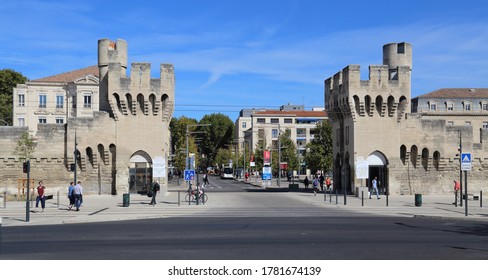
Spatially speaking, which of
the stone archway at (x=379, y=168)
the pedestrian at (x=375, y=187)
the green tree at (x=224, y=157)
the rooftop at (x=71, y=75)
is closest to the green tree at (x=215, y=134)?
the green tree at (x=224, y=157)

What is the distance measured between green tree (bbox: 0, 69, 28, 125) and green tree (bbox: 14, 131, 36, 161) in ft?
158

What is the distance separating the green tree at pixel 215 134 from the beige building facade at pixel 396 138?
322 feet

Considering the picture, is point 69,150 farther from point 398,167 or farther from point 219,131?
point 219,131

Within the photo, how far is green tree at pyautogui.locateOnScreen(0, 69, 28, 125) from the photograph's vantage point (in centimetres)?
8662

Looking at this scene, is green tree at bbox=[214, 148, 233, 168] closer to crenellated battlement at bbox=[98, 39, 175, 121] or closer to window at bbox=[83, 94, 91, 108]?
window at bbox=[83, 94, 91, 108]

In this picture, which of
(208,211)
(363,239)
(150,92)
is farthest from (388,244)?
(150,92)

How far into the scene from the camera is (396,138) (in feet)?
151

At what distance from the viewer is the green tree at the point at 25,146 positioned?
4166 centimetres

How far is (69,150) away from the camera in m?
43.2

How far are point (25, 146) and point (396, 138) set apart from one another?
29.5 metres

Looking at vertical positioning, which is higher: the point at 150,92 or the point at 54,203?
the point at 150,92

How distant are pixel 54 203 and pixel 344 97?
24398 mm

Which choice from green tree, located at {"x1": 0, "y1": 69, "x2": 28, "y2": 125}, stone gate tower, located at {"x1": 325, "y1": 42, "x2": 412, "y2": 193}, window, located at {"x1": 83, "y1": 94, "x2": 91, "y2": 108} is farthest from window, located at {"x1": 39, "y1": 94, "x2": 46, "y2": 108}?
stone gate tower, located at {"x1": 325, "y1": 42, "x2": 412, "y2": 193}

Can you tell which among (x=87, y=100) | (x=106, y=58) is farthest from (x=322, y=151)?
(x=106, y=58)
